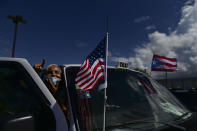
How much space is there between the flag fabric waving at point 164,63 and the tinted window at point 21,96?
10329 mm

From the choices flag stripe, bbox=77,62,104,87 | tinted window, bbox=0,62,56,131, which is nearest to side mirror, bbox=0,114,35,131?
tinted window, bbox=0,62,56,131

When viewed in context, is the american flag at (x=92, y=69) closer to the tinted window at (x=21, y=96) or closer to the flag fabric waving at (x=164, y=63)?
the tinted window at (x=21, y=96)

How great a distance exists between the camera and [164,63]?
34.6 feet

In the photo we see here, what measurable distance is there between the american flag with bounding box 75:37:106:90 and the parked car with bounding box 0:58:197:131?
0.37ft

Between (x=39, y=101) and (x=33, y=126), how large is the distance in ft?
0.98

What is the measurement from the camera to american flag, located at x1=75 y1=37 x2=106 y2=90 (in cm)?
144

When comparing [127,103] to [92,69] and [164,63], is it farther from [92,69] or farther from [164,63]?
[164,63]

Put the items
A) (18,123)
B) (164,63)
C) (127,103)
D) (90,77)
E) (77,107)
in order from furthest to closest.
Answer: (164,63) → (127,103) → (90,77) → (77,107) → (18,123)

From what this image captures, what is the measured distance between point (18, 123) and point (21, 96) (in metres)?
0.61


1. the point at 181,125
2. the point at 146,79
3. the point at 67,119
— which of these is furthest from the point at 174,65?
the point at 67,119

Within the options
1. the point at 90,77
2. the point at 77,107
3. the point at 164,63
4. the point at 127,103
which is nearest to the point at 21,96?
the point at 77,107

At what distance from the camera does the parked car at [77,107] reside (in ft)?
3.91

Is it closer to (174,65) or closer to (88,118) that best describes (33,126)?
(88,118)

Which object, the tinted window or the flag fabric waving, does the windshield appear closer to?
the tinted window
